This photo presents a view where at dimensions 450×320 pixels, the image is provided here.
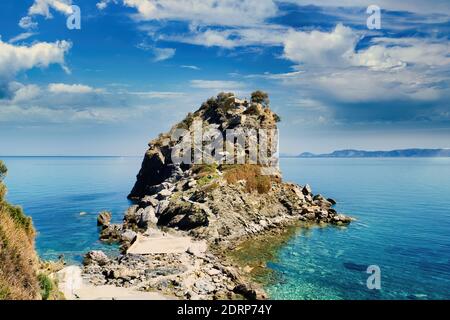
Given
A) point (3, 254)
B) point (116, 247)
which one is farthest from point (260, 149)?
point (3, 254)

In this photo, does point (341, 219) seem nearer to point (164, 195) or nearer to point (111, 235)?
point (164, 195)

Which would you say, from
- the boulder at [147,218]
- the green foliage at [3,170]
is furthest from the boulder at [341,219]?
the green foliage at [3,170]

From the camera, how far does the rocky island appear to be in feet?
111

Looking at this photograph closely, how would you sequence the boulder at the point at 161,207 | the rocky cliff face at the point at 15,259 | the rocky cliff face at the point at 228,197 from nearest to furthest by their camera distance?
the rocky cliff face at the point at 15,259 → the rocky cliff face at the point at 228,197 → the boulder at the point at 161,207

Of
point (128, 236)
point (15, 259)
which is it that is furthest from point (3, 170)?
point (128, 236)

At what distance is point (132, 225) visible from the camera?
195 feet

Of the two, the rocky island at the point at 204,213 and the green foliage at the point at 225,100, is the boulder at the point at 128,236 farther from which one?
the green foliage at the point at 225,100

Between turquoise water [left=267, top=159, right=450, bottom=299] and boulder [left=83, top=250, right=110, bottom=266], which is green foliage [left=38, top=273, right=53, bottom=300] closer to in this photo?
Result: boulder [left=83, top=250, right=110, bottom=266]

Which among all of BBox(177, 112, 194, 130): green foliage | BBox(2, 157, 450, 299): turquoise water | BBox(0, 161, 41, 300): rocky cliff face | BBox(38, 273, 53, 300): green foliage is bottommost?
BBox(2, 157, 450, 299): turquoise water

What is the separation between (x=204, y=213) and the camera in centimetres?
5522

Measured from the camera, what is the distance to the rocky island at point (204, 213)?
33688 mm

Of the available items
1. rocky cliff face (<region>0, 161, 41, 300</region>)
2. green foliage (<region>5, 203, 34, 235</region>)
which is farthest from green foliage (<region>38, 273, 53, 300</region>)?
green foliage (<region>5, 203, 34, 235</region>)

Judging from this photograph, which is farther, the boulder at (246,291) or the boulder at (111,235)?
the boulder at (111,235)
